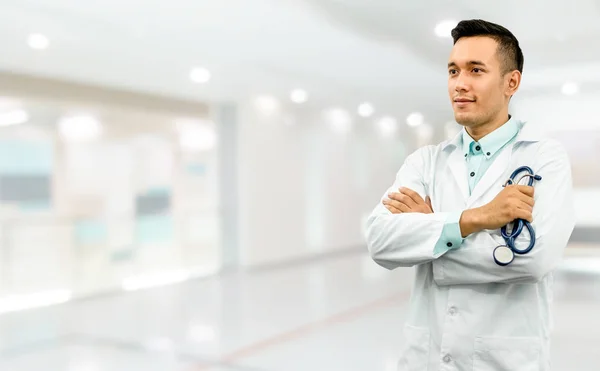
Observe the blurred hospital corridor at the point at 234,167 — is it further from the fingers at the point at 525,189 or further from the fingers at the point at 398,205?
the fingers at the point at 525,189

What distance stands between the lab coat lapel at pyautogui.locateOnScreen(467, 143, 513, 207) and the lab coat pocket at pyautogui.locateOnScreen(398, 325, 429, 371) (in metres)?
0.37

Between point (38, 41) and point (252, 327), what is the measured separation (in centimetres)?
334

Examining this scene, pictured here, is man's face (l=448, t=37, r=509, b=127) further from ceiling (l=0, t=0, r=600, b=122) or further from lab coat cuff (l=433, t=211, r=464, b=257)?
ceiling (l=0, t=0, r=600, b=122)

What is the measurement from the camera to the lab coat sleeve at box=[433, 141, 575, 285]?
1.39 m

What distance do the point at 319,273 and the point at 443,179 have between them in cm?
708

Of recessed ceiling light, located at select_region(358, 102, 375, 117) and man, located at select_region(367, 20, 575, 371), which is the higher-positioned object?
recessed ceiling light, located at select_region(358, 102, 375, 117)

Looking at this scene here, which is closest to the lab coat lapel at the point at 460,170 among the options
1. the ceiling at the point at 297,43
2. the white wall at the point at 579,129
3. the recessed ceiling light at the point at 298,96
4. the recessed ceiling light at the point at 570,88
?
the white wall at the point at 579,129

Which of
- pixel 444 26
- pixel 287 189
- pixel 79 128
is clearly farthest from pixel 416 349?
pixel 287 189

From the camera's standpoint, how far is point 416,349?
1570mm

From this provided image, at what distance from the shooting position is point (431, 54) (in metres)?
3.61

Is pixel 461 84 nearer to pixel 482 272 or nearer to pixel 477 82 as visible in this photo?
pixel 477 82

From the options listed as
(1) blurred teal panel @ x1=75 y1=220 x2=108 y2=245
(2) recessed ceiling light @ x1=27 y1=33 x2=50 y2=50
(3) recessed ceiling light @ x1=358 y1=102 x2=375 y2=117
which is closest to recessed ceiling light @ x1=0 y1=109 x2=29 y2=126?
(1) blurred teal panel @ x1=75 y1=220 x2=108 y2=245

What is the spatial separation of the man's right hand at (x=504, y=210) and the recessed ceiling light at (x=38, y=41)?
16.2ft

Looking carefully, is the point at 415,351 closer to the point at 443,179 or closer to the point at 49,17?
the point at 443,179
